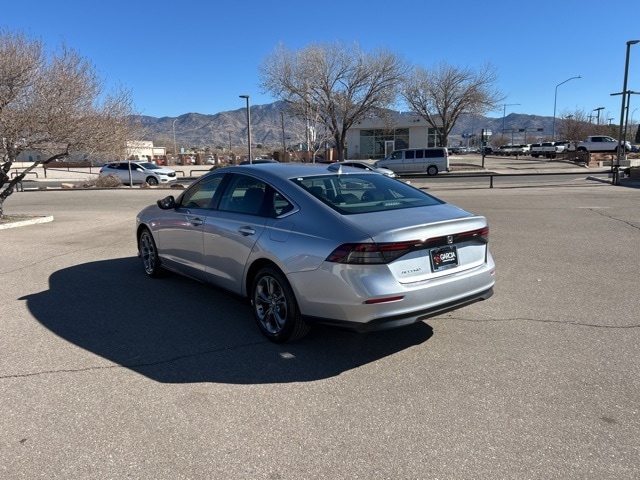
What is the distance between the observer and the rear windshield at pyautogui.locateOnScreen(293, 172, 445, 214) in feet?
13.8

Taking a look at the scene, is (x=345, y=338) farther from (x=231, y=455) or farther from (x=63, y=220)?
(x=63, y=220)

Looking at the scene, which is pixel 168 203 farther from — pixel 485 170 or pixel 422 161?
pixel 485 170

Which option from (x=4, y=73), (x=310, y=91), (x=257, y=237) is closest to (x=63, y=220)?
(x=4, y=73)

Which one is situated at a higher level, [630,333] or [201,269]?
[201,269]

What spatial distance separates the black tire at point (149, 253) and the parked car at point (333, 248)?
123 centimetres

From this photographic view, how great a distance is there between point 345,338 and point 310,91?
121 ft

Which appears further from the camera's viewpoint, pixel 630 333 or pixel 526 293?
pixel 526 293

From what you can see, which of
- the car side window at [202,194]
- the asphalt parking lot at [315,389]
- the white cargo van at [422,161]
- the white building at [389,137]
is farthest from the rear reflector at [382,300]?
the white building at [389,137]

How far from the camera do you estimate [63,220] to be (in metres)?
13.2

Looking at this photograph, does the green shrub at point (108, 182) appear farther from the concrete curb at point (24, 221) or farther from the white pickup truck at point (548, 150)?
the white pickup truck at point (548, 150)

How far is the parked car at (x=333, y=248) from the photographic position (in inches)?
140

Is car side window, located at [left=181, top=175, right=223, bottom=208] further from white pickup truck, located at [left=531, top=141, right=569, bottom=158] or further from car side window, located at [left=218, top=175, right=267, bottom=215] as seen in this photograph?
white pickup truck, located at [left=531, top=141, right=569, bottom=158]

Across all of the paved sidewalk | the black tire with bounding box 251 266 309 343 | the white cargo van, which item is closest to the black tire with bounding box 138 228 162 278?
the black tire with bounding box 251 266 309 343

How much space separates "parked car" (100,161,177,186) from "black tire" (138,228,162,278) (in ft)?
84.2
